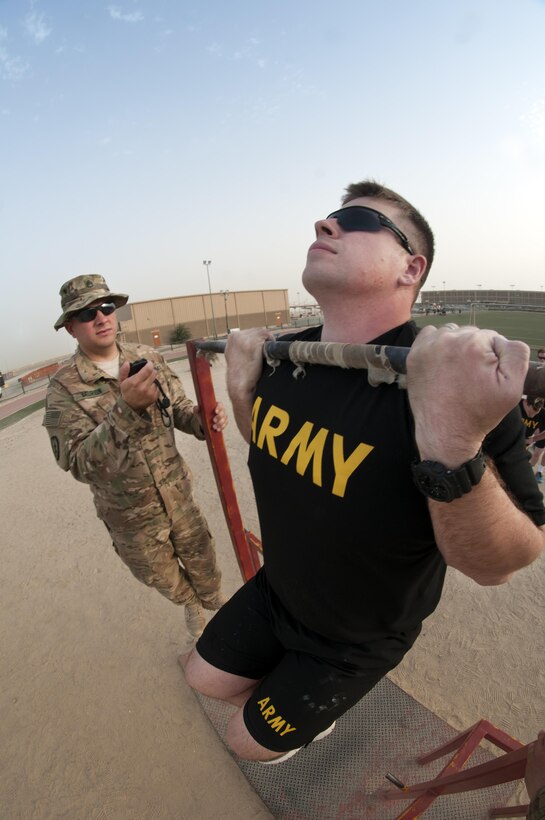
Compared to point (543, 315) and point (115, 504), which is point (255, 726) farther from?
point (543, 315)

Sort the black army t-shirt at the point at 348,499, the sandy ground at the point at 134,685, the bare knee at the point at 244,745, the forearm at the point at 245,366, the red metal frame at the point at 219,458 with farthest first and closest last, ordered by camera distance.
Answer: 1. the red metal frame at the point at 219,458
2. the sandy ground at the point at 134,685
3. the forearm at the point at 245,366
4. the bare knee at the point at 244,745
5. the black army t-shirt at the point at 348,499

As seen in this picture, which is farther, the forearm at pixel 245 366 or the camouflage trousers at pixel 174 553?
the camouflage trousers at pixel 174 553

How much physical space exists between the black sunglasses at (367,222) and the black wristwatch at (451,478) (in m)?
0.86

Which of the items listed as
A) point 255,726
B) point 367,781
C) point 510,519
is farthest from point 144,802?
point 510,519

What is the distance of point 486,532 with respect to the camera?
3.29ft

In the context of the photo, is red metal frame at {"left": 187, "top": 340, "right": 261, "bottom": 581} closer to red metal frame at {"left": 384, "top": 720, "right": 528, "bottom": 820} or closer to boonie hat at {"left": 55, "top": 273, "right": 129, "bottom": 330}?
boonie hat at {"left": 55, "top": 273, "right": 129, "bottom": 330}

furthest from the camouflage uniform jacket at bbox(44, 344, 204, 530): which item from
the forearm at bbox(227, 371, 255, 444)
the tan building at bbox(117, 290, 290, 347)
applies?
the tan building at bbox(117, 290, 290, 347)

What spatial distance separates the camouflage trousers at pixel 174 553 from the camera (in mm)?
2730

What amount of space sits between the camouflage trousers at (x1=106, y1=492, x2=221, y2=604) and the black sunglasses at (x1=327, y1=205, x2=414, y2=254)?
2132mm

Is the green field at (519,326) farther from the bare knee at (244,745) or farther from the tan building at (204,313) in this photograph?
the bare knee at (244,745)

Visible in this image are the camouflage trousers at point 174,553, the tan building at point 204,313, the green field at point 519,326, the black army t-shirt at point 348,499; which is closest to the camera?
the black army t-shirt at point 348,499

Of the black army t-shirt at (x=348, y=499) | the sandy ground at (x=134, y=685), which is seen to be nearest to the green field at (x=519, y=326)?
the sandy ground at (x=134, y=685)

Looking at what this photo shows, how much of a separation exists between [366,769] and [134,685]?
1.67 metres

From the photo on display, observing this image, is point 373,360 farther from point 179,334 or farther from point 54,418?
point 179,334
